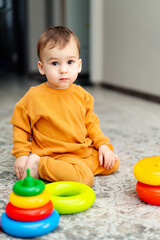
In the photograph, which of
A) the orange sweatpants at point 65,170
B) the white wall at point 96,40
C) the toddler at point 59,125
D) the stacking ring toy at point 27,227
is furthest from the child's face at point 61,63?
the white wall at point 96,40

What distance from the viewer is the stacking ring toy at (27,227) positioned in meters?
0.73

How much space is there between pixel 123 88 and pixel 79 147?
2.38 m

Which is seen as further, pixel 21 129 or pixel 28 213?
pixel 21 129

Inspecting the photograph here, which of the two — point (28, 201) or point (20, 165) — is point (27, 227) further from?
point (20, 165)

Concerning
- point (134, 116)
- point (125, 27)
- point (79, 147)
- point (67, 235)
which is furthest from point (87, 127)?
point (125, 27)

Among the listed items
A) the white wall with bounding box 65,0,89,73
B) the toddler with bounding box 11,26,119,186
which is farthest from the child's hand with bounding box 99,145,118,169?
the white wall with bounding box 65,0,89,73

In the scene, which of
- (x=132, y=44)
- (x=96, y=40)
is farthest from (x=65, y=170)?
(x=96, y=40)

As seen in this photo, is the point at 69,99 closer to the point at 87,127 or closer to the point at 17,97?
the point at 87,127

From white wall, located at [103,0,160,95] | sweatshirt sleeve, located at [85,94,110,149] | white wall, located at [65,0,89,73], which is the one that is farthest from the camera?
white wall, located at [65,0,89,73]

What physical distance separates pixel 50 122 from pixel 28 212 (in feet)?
1.35

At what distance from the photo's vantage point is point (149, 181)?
0.89 meters

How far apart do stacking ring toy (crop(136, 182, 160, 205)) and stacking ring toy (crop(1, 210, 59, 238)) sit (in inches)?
11.2

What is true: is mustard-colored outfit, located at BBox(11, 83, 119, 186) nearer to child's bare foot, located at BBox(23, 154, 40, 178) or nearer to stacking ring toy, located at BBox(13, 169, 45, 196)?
child's bare foot, located at BBox(23, 154, 40, 178)

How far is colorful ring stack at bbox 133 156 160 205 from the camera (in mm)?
883
